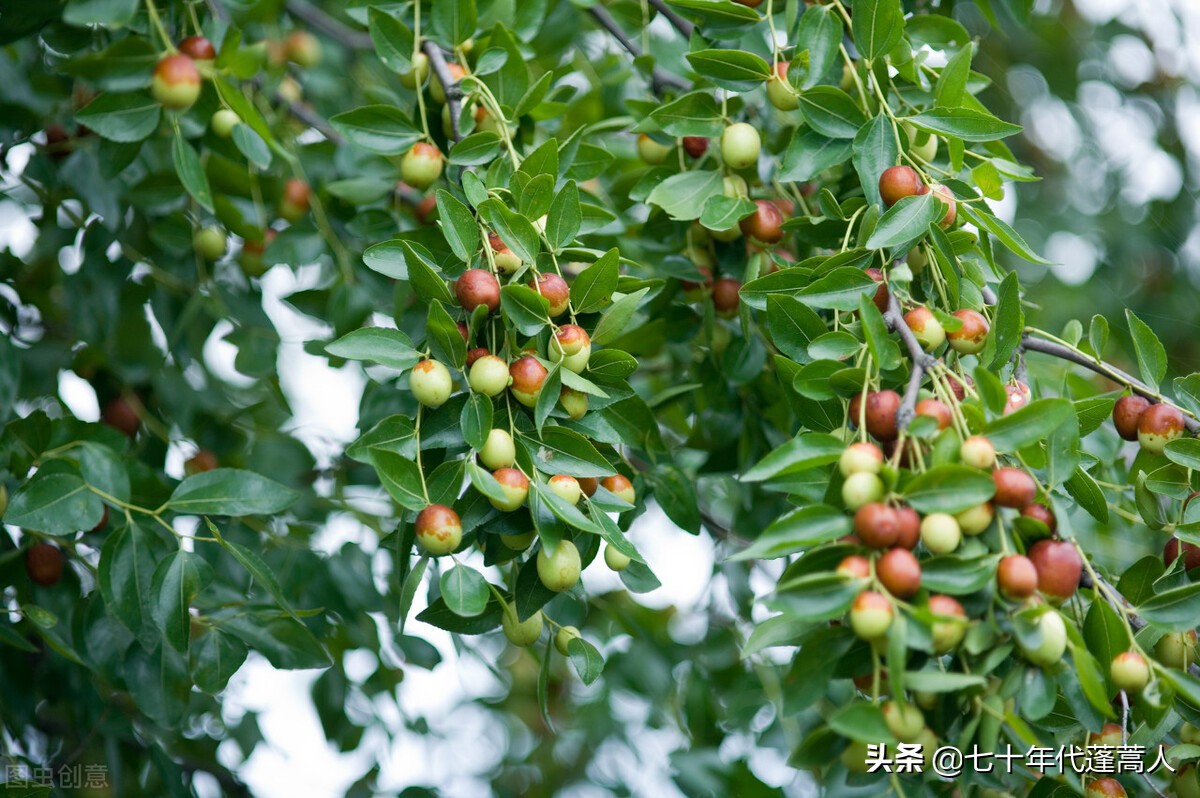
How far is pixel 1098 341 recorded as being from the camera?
59.8 inches

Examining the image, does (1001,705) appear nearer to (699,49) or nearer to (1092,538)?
(699,49)

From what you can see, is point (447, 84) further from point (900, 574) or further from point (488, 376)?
point (900, 574)

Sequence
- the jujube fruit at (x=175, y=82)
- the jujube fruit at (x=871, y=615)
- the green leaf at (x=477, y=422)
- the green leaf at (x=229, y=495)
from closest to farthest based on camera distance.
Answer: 1. the jujube fruit at (x=871, y=615)
2. the green leaf at (x=477, y=422)
3. the green leaf at (x=229, y=495)
4. the jujube fruit at (x=175, y=82)

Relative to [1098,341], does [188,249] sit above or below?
below

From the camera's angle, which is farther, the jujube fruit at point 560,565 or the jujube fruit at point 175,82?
the jujube fruit at point 175,82

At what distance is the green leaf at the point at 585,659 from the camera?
1.30 m

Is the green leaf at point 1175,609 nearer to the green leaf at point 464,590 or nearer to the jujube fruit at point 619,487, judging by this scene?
the jujube fruit at point 619,487

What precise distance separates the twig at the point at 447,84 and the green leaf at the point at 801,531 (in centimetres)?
79

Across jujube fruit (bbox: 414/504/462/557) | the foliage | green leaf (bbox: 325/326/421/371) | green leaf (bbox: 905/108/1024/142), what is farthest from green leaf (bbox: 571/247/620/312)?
green leaf (bbox: 905/108/1024/142)

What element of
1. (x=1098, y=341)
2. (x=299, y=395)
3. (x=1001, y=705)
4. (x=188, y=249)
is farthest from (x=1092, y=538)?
(x=299, y=395)

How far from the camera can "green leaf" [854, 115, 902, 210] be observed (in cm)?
139

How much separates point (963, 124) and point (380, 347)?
790 millimetres

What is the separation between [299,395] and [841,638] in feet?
8.07

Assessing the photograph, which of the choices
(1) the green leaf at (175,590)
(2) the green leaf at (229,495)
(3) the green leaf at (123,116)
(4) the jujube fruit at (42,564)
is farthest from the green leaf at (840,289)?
(4) the jujube fruit at (42,564)
